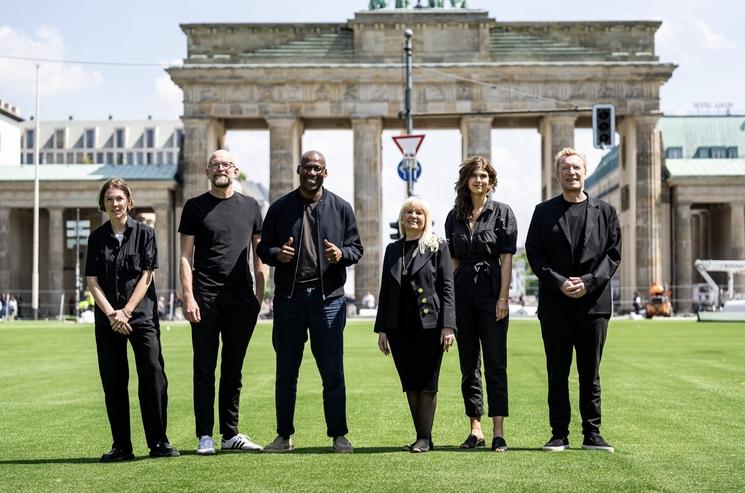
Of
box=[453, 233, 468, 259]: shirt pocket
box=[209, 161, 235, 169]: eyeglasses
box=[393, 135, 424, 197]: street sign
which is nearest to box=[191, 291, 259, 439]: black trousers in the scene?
box=[209, 161, 235, 169]: eyeglasses

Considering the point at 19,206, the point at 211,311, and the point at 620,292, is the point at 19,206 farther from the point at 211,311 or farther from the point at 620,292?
the point at 211,311

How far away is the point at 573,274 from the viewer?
39.3 ft

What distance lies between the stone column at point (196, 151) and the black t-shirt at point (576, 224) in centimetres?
6668

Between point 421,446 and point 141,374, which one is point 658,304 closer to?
point 421,446

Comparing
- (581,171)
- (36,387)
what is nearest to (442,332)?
(581,171)

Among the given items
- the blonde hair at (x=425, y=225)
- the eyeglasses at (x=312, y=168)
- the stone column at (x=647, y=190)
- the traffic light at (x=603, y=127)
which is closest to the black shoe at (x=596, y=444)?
the blonde hair at (x=425, y=225)

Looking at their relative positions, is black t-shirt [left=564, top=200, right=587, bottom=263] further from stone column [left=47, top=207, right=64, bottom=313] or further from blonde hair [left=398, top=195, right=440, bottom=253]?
stone column [left=47, top=207, right=64, bottom=313]

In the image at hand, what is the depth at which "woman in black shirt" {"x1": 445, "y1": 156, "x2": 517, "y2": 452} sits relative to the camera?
12156 millimetres

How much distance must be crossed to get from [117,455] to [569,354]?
4.30m

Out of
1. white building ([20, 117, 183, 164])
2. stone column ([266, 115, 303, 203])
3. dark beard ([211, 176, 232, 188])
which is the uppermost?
white building ([20, 117, 183, 164])

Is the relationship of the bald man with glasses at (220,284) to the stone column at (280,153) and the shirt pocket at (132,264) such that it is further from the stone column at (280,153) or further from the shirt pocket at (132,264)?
the stone column at (280,153)

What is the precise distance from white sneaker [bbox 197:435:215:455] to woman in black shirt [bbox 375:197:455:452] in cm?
183

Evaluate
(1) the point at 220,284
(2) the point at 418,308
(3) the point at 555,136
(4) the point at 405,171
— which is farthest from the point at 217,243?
(3) the point at 555,136

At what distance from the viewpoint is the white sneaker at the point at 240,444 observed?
11969 millimetres
